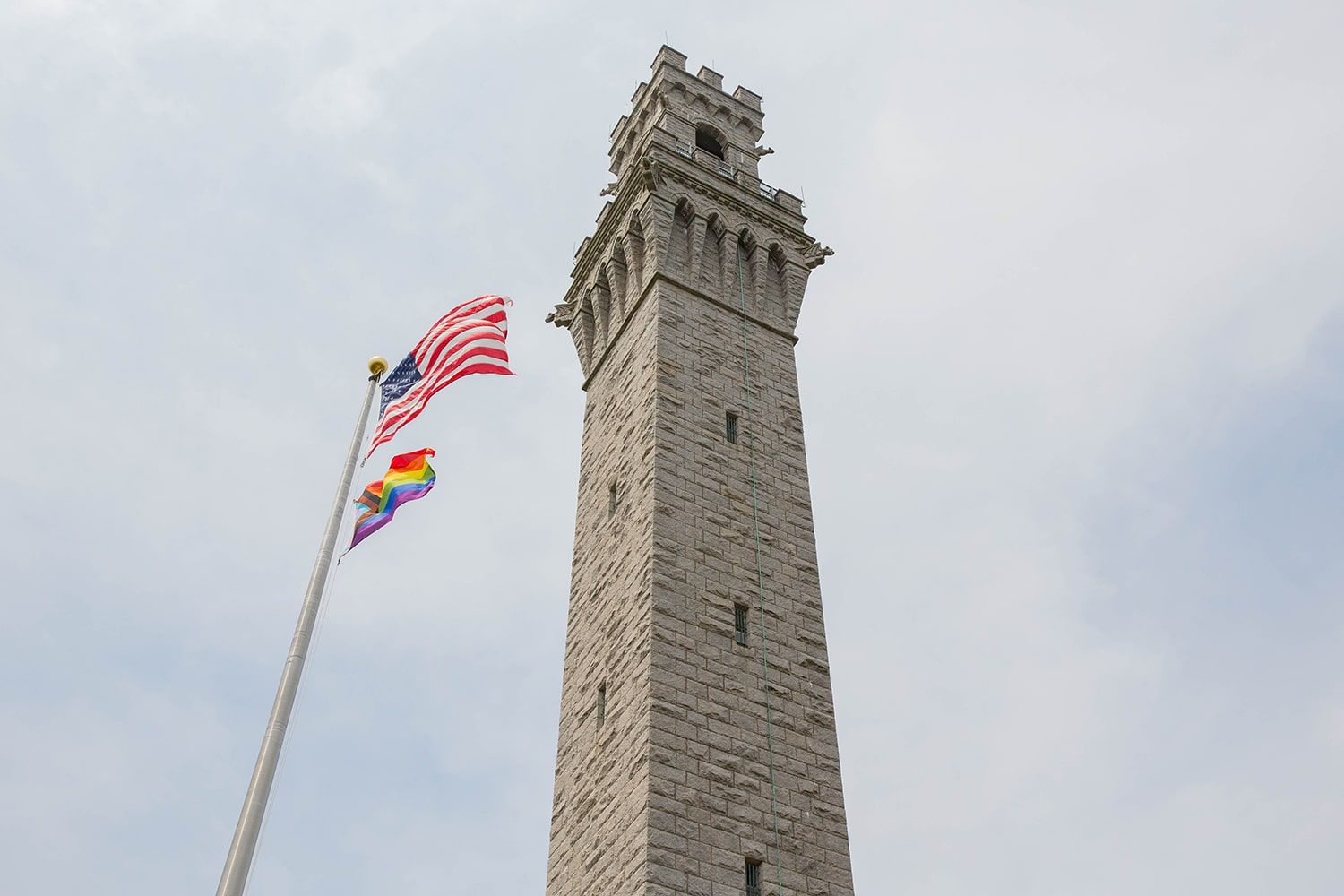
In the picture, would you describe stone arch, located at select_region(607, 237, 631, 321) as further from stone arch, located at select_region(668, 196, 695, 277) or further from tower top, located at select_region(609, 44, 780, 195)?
tower top, located at select_region(609, 44, 780, 195)

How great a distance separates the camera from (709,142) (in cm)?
3781

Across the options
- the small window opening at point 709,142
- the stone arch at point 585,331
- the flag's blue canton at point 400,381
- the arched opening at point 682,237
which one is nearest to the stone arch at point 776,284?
the arched opening at point 682,237

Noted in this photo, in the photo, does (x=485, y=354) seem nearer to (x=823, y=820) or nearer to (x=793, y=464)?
(x=793, y=464)

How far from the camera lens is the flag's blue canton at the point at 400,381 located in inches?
896

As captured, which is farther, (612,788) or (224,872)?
(612,788)


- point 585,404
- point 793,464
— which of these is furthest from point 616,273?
point 793,464

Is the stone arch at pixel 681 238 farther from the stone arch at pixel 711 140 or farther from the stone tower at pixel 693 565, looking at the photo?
the stone arch at pixel 711 140

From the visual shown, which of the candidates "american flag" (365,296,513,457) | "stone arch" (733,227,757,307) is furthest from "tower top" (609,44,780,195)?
"american flag" (365,296,513,457)

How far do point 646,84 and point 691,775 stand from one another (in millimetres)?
24574

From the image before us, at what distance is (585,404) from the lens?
105 feet

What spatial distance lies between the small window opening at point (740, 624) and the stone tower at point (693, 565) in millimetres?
28

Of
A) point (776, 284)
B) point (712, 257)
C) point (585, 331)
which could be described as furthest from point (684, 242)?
point (585, 331)

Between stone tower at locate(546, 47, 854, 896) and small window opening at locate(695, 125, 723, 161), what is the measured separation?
1.06 meters

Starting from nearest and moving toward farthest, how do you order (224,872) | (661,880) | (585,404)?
(224,872) → (661,880) → (585,404)
